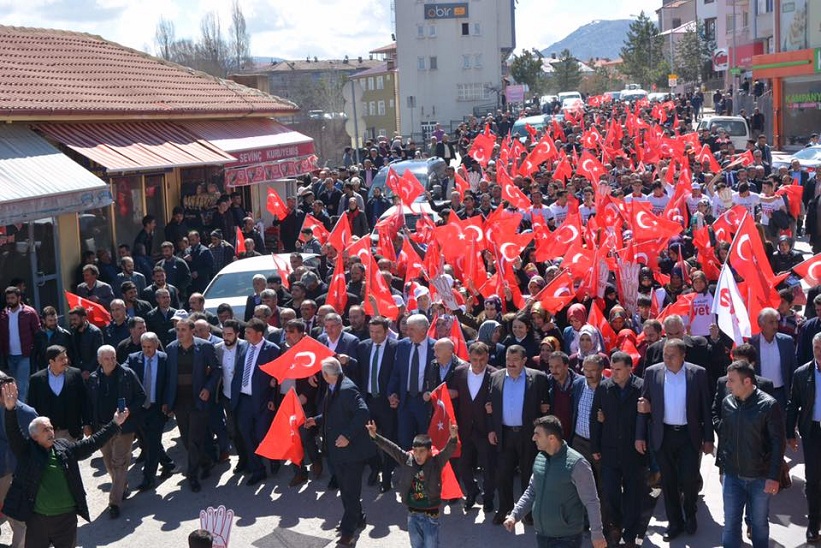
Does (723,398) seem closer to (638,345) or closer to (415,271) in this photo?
(638,345)

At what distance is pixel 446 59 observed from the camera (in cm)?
8662

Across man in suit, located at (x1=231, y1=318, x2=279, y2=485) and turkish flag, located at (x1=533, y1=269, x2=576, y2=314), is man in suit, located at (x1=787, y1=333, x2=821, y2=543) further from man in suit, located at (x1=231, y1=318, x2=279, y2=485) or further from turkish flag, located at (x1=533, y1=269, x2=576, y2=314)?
man in suit, located at (x1=231, y1=318, x2=279, y2=485)

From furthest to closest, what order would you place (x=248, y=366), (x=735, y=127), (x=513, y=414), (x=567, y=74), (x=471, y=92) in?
(x=567, y=74) → (x=471, y=92) → (x=735, y=127) → (x=248, y=366) → (x=513, y=414)

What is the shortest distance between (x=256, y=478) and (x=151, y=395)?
1313 mm

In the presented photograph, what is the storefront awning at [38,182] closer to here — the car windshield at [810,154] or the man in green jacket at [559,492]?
the man in green jacket at [559,492]

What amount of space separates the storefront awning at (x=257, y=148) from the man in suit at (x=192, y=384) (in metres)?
11.0

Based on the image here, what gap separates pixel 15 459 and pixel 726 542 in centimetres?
570

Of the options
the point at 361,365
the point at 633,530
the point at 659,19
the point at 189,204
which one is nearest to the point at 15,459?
the point at 361,365

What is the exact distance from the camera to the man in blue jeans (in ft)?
25.5

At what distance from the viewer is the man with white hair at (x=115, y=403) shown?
1018 centimetres

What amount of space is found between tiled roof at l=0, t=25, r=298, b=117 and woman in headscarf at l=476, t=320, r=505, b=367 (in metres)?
8.70

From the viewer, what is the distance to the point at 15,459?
29.9 ft

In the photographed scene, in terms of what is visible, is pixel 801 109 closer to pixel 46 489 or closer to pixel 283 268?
pixel 283 268

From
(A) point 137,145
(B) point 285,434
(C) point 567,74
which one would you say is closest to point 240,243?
(A) point 137,145
